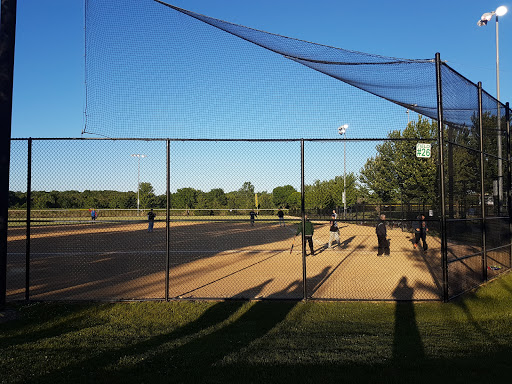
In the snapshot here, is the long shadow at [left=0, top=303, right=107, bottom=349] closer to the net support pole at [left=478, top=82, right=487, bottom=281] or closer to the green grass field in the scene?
the green grass field

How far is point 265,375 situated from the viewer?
12.3 ft

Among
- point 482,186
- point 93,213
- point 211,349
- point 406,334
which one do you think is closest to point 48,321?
point 211,349

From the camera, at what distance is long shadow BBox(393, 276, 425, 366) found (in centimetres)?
420

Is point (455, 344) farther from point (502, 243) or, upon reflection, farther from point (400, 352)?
point (502, 243)

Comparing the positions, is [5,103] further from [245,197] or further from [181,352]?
[245,197]

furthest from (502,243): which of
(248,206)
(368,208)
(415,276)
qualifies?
(368,208)

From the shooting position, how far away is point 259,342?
4.73 metres

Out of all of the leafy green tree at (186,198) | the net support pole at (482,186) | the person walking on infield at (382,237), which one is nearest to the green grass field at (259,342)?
the net support pole at (482,186)

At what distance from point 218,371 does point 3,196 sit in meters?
4.62

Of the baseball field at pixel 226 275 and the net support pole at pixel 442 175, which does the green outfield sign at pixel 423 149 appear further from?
the baseball field at pixel 226 275

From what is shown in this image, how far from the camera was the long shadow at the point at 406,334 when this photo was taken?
4.20 meters

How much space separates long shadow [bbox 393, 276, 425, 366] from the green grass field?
14 millimetres

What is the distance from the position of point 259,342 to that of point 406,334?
2.03 m

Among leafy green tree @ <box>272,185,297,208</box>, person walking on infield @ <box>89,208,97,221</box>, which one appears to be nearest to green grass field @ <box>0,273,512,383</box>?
person walking on infield @ <box>89,208,97,221</box>
